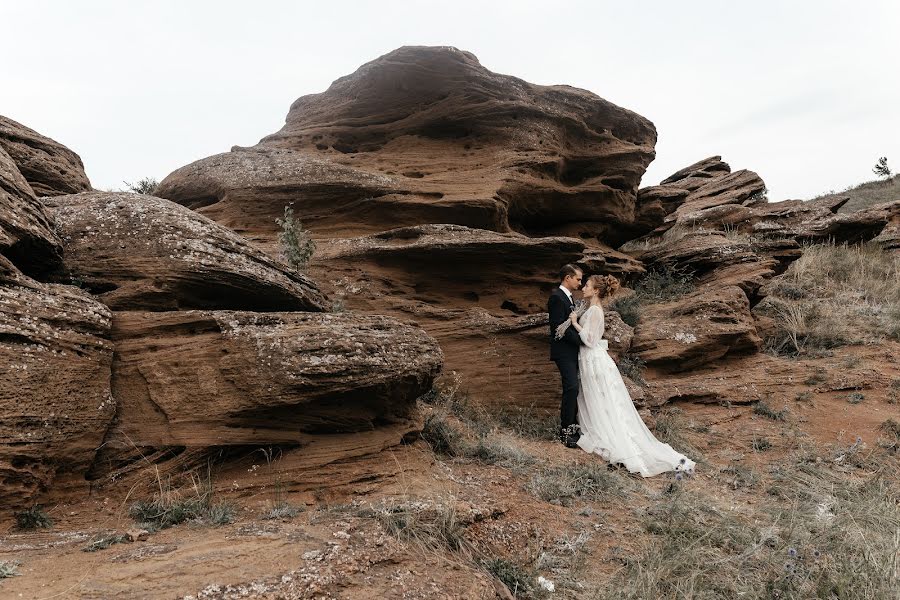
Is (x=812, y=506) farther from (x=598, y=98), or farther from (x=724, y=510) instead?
(x=598, y=98)

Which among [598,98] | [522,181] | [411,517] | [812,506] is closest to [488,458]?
[411,517]

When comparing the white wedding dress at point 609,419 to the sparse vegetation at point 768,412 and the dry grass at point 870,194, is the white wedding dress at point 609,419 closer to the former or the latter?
the sparse vegetation at point 768,412

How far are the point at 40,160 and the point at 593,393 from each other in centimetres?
806

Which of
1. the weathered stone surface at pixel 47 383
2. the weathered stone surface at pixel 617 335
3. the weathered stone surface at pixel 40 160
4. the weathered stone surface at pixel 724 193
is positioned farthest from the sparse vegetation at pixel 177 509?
the weathered stone surface at pixel 724 193

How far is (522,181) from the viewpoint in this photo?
38.1ft

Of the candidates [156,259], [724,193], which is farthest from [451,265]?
[724,193]

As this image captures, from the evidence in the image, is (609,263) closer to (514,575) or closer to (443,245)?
(443,245)

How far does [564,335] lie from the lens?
27.3 ft

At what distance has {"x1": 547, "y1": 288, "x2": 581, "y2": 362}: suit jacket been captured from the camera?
8391 mm

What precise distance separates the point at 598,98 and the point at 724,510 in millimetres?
9960

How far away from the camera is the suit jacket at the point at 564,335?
8.39 metres

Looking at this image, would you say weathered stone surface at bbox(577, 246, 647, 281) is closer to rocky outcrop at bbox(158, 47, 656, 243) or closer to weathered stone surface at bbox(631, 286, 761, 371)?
rocky outcrop at bbox(158, 47, 656, 243)

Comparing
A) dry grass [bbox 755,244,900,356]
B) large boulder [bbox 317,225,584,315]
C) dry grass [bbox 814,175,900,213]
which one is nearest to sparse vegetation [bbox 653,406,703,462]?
large boulder [bbox 317,225,584,315]

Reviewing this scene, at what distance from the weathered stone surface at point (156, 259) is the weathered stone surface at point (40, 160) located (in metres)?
1.75
